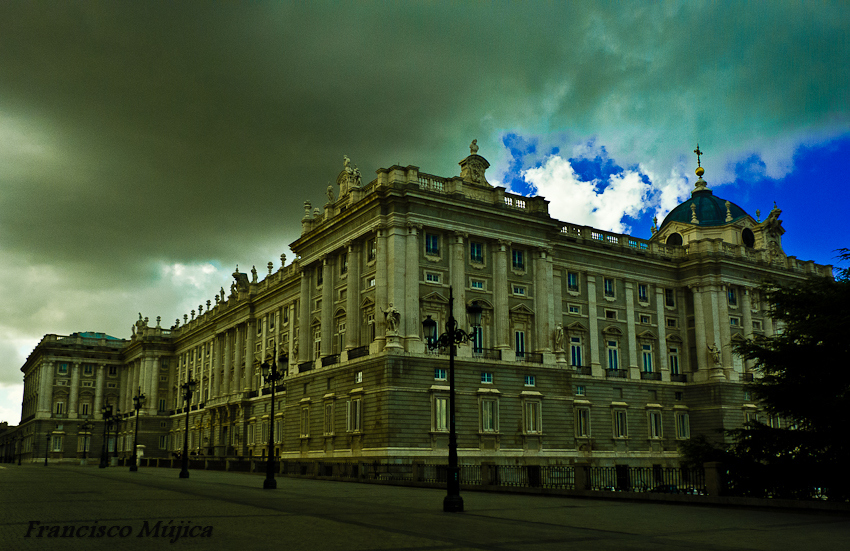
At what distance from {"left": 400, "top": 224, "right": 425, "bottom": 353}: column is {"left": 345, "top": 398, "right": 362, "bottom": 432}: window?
18.2 ft

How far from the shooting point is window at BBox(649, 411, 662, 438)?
2518 inches

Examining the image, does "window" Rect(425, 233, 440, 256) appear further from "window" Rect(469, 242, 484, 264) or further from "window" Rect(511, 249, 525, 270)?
"window" Rect(511, 249, 525, 270)

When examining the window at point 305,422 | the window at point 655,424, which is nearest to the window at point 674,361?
the window at point 655,424

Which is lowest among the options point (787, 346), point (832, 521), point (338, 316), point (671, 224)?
point (832, 521)

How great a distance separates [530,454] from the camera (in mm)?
51938

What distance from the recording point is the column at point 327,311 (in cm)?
5656

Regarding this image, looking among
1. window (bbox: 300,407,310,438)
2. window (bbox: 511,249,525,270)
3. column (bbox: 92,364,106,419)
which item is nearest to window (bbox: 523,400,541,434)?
window (bbox: 511,249,525,270)

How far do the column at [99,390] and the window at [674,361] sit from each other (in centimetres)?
9504

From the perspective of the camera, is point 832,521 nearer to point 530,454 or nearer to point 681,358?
point 530,454

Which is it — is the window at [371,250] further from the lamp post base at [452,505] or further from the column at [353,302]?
the lamp post base at [452,505]


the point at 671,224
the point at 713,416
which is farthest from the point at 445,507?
the point at 671,224

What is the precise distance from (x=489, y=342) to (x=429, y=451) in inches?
358

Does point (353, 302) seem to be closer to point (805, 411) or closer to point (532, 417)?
point (532, 417)

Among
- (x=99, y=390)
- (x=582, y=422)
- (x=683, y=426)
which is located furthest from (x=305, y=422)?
(x=99, y=390)
